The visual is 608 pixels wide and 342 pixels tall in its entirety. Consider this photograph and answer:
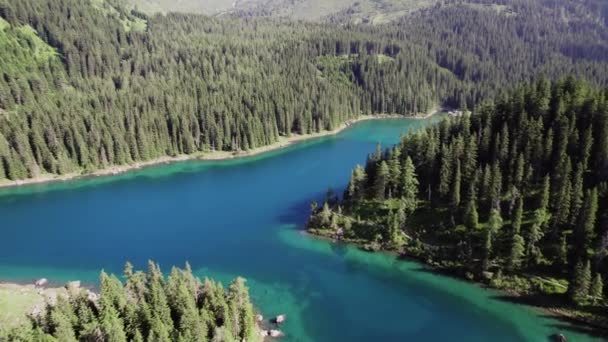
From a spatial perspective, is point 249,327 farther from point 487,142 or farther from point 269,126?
point 269,126

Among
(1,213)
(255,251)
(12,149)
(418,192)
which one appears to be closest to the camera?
(255,251)

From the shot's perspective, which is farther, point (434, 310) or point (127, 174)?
point (127, 174)

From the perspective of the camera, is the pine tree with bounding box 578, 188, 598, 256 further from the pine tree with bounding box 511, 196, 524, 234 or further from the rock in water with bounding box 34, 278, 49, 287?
the rock in water with bounding box 34, 278, 49, 287

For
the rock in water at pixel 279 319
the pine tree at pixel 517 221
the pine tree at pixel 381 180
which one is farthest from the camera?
the pine tree at pixel 381 180

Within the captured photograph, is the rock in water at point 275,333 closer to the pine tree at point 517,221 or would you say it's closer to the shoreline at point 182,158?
the pine tree at point 517,221

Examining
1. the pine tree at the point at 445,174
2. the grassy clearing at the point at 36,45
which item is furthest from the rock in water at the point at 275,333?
the grassy clearing at the point at 36,45


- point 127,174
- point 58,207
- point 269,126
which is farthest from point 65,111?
point 269,126

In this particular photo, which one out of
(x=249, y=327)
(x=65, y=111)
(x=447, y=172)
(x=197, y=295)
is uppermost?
(x=65, y=111)
